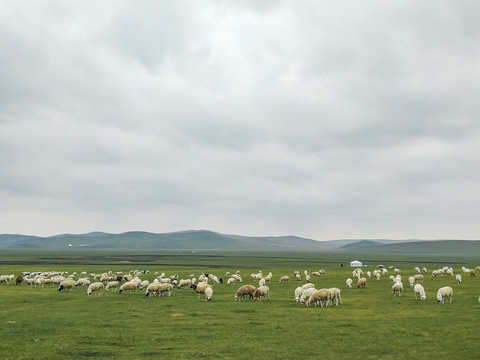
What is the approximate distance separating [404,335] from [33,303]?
28612 millimetres

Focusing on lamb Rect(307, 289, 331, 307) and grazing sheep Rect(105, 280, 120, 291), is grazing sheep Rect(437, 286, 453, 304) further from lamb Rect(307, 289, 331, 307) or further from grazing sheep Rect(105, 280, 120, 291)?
grazing sheep Rect(105, 280, 120, 291)

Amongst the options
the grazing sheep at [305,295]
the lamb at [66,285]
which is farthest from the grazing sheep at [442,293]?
the lamb at [66,285]

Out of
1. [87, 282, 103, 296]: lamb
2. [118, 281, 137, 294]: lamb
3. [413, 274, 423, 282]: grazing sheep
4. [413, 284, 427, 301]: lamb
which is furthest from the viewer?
[413, 274, 423, 282]: grazing sheep

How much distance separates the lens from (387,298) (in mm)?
33250

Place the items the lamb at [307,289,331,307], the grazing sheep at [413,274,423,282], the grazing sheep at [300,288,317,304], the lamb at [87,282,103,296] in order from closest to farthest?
the lamb at [307,289,331,307], the grazing sheep at [300,288,317,304], the lamb at [87,282,103,296], the grazing sheep at [413,274,423,282]

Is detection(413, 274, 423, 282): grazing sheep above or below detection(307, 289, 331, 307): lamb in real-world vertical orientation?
below

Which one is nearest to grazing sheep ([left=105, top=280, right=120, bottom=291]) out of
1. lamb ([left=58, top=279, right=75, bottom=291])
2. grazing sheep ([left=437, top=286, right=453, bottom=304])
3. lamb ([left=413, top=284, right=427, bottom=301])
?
lamb ([left=58, top=279, right=75, bottom=291])

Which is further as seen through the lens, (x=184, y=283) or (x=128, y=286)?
(x=184, y=283)

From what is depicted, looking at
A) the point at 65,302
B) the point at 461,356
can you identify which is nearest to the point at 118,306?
the point at 65,302

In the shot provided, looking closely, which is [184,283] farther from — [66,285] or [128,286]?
[66,285]

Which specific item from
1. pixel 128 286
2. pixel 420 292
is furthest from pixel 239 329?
pixel 128 286

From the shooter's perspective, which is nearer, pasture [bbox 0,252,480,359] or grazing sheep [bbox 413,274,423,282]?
pasture [bbox 0,252,480,359]

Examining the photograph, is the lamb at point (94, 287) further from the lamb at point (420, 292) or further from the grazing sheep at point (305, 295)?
the lamb at point (420, 292)

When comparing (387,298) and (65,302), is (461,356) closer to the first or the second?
(387,298)
